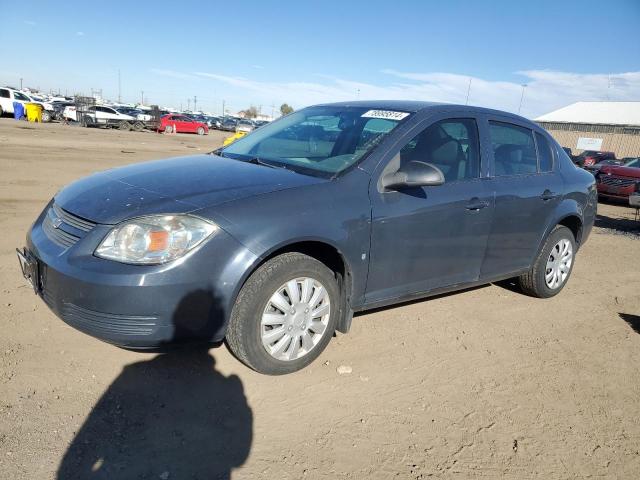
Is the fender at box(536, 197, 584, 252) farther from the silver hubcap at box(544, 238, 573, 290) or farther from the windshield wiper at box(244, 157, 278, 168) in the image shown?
Answer: the windshield wiper at box(244, 157, 278, 168)

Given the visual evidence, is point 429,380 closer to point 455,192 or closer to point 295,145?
point 455,192

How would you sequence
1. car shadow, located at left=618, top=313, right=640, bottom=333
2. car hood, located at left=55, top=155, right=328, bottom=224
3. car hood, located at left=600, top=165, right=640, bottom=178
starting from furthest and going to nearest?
1. car hood, located at left=600, top=165, right=640, bottom=178
2. car shadow, located at left=618, top=313, right=640, bottom=333
3. car hood, located at left=55, top=155, right=328, bottom=224

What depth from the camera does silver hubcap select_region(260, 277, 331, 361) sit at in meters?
3.00

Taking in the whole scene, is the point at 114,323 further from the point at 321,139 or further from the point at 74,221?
the point at 321,139

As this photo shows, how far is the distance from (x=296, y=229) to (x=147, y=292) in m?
0.89

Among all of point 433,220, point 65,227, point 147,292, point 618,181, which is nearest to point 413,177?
point 433,220

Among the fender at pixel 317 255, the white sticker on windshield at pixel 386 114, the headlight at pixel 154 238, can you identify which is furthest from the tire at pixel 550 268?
the headlight at pixel 154 238

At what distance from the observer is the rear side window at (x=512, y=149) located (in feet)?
13.8

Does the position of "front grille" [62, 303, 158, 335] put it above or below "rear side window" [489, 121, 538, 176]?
below

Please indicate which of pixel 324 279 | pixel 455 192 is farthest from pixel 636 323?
pixel 324 279

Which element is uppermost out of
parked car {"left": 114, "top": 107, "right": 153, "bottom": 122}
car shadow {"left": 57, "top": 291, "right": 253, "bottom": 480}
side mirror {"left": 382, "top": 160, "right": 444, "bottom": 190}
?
side mirror {"left": 382, "top": 160, "right": 444, "bottom": 190}

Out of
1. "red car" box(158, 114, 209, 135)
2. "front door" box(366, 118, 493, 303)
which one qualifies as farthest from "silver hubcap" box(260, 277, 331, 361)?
"red car" box(158, 114, 209, 135)

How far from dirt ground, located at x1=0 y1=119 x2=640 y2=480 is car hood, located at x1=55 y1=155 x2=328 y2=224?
3.24 feet

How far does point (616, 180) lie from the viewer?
44.0ft
